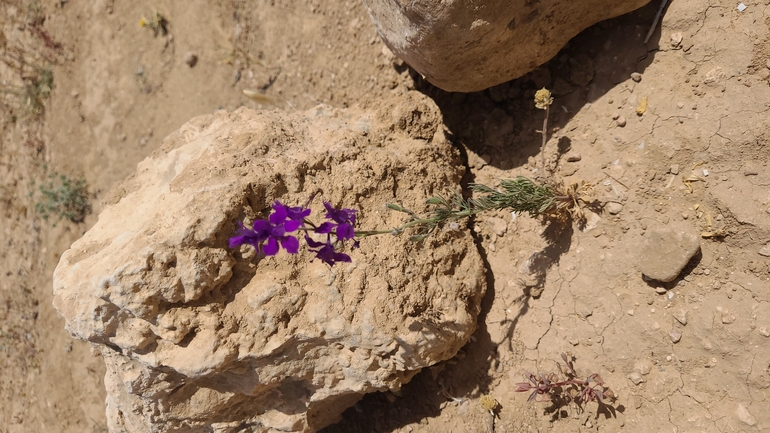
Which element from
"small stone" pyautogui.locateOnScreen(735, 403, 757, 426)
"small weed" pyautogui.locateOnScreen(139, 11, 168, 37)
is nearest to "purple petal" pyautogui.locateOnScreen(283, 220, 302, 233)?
"small stone" pyautogui.locateOnScreen(735, 403, 757, 426)

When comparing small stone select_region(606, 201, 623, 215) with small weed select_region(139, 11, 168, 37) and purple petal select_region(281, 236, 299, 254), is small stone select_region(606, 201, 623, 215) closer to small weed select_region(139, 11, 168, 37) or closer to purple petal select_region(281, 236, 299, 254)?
purple petal select_region(281, 236, 299, 254)

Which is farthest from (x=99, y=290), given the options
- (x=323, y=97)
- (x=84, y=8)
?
(x=84, y=8)

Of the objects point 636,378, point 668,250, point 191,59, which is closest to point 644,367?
point 636,378

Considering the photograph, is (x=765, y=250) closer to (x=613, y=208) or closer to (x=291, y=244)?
(x=613, y=208)

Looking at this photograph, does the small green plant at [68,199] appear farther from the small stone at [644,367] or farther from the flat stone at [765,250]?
the flat stone at [765,250]

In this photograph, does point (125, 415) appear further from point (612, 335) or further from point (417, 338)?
point (612, 335)

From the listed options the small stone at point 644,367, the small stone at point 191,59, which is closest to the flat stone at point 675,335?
the small stone at point 644,367
